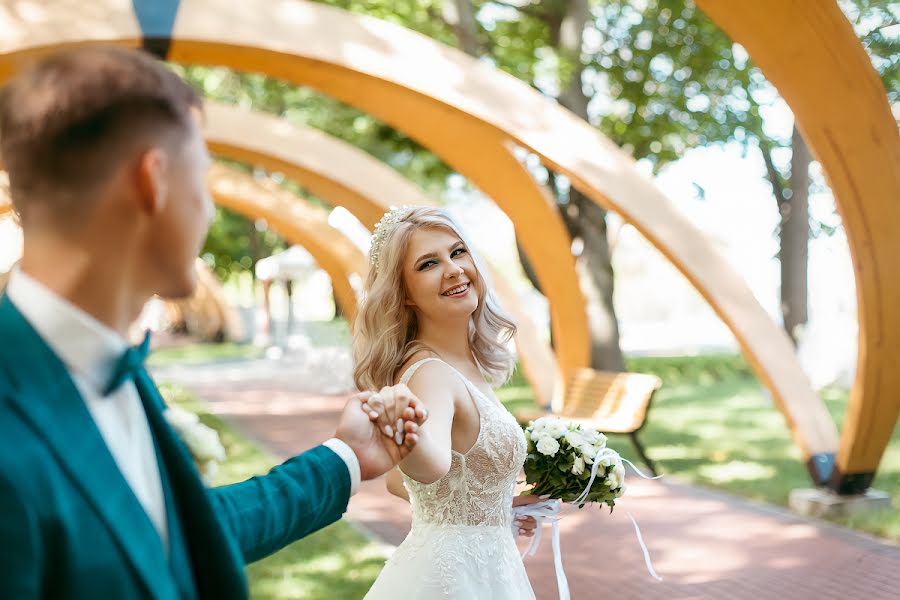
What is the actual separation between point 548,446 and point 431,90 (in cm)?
460

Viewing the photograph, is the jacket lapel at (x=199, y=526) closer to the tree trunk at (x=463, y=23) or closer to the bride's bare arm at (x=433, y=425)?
the bride's bare arm at (x=433, y=425)

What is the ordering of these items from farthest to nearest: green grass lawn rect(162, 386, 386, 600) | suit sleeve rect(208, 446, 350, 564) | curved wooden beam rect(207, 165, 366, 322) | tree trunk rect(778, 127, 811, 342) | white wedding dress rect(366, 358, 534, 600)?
tree trunk rect(778, 127, 811, 342), curved wooden beam rect(207, 165, 366, 322), green grass lawn rect(162, 386, 386, 600), white wedding dress rect(366, 358, 534, 600), suit sleeve rect(208, 446, 350, 564)

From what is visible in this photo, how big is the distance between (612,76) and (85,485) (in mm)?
13584

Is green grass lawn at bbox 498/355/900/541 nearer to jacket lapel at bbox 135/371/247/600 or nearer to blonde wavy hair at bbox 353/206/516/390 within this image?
blonde wavy hair at bbox 353/206/516/390

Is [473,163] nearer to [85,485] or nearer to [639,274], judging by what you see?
[85,485]

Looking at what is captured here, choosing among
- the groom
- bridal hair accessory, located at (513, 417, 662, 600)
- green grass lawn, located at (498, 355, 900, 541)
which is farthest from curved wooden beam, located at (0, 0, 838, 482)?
the groom

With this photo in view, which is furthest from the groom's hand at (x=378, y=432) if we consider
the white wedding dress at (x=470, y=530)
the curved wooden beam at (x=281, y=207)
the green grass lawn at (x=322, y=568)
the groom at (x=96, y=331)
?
the curved wooden beam at (x=281, y=207)

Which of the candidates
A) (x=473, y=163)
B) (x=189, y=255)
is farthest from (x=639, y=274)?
(x=189, y=255)

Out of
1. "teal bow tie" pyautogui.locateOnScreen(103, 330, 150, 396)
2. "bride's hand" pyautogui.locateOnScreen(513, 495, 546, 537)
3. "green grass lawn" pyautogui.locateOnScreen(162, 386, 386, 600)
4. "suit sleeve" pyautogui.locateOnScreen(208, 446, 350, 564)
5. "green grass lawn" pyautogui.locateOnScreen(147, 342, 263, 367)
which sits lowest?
"green grass lawn" pyautogui.locateOnScreen(147, 342, 263, 367)

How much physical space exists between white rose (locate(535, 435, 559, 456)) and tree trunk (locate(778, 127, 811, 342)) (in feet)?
A: 54.3

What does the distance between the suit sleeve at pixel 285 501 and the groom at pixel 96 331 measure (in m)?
0.23

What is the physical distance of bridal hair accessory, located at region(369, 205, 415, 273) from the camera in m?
3.22

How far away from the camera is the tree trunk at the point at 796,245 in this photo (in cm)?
1802

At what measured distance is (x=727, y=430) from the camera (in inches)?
472
